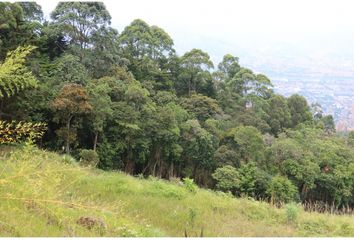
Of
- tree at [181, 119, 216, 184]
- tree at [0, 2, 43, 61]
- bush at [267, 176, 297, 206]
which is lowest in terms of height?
bush at [267, 176, 297, 206]

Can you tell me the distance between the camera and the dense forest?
14.5m

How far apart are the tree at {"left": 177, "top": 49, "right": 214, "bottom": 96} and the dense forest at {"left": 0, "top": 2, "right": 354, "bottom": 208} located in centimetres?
159

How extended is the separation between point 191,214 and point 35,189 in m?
4.17

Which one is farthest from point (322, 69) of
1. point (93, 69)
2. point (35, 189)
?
point (35, 189)

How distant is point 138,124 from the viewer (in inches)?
645

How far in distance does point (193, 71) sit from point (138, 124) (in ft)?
29.4

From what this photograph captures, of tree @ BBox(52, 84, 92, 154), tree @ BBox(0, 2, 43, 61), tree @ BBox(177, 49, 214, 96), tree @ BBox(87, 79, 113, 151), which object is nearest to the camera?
tree @ BBox(52, 84, 92, 154)

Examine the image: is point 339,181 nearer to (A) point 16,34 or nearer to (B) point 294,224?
(B) point 294,224

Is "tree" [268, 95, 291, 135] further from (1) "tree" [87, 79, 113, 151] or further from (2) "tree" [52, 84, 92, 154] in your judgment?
(2) "tree" [52, 84, 92, 154]

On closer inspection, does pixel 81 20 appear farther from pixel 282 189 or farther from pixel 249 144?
pixel 282 189

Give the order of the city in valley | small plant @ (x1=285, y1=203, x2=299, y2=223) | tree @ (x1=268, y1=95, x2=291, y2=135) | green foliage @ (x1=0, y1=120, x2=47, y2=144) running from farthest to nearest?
the city in valley, tree @ (x1=268, y1=95, x2=291, y2=135), small plant @ (x1=285, y1=203, x2=299, y2=223), green foliage @ (x1=0, y1=120, x2=47, y2=144)

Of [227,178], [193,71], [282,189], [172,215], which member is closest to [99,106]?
[227,178]

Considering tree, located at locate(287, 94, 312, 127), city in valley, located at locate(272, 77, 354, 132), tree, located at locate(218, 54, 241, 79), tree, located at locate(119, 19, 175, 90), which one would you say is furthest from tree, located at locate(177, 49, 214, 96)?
city in valley, located at locate(272, 77, 354, 132)

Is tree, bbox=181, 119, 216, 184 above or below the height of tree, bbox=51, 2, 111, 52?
below
